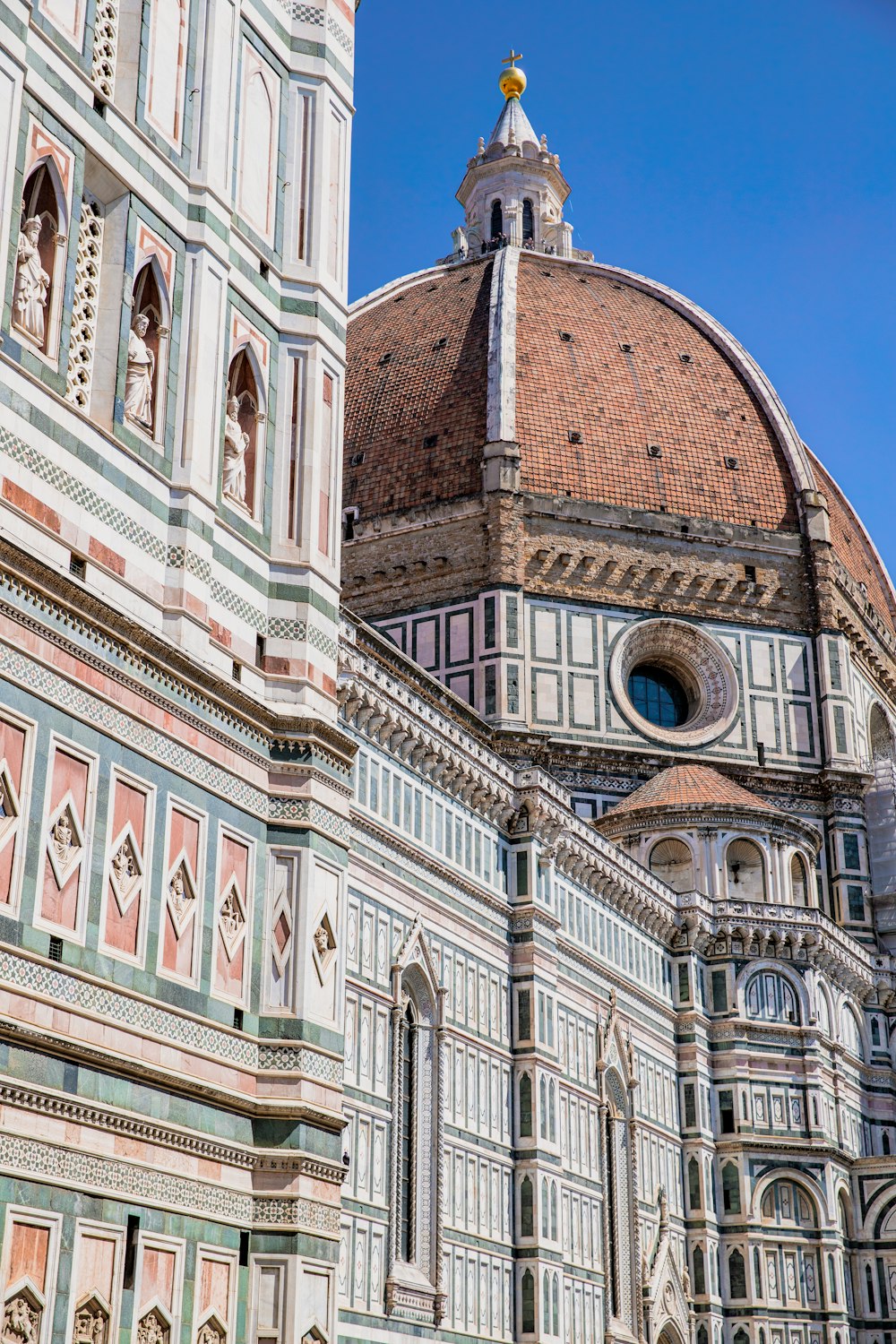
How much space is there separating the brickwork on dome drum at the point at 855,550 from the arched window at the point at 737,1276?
26.6m

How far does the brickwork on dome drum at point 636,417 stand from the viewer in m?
60.0

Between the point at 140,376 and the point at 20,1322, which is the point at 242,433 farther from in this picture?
the point at 20,1322

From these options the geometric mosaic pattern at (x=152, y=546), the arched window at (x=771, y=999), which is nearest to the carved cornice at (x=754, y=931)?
the arched window at (x=771, y=999)

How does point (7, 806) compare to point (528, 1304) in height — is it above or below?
below

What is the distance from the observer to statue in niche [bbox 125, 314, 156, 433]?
40.2 feet

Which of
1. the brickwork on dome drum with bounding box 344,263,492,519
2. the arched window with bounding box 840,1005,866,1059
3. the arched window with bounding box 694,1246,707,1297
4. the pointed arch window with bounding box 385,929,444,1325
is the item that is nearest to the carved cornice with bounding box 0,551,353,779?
the pointed arch window with bounding box 385,929,444,1325

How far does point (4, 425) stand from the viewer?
1080 centimetres

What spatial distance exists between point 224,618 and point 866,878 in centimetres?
4554

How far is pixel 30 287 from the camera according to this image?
11297mm

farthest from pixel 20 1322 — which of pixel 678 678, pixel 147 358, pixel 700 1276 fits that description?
pixel 678 678

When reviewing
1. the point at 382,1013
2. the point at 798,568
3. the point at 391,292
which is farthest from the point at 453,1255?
the point at 391,292

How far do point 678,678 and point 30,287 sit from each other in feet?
157

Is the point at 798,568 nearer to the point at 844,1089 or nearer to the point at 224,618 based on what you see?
the point at 844,1089

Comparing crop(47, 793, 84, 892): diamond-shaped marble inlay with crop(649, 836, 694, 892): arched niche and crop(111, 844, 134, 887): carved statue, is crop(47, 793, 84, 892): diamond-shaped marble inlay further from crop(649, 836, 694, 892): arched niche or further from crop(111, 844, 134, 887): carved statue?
crop(649, 836, 694, 892): arched niche
